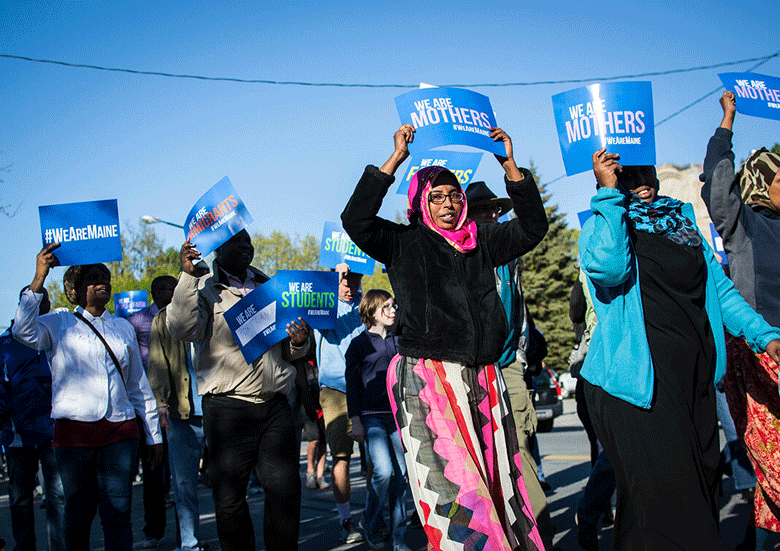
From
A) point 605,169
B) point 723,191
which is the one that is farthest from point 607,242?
point 723,191

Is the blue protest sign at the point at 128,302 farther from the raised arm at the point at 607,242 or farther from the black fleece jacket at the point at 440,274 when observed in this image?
the raised arm at the point at 607,242

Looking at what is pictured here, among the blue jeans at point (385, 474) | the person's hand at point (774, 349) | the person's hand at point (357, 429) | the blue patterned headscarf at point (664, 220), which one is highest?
the blue patterned headscarf at point (664, 220)

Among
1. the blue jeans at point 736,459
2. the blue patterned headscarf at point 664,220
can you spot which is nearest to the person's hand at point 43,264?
the blue patterned headscarf at point 664,220

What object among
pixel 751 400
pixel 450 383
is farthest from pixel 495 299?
pixel 751 400

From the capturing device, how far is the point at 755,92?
5488mm

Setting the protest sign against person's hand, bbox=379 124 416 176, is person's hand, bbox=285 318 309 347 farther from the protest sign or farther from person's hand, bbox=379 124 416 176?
person's hand, bbox=379 124 416 176

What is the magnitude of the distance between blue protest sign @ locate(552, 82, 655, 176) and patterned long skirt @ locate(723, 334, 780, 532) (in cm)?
138

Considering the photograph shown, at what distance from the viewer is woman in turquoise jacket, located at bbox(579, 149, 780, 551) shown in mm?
3268

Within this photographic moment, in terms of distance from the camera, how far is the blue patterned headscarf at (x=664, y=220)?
3.65m

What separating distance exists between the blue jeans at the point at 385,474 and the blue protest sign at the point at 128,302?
224 inches

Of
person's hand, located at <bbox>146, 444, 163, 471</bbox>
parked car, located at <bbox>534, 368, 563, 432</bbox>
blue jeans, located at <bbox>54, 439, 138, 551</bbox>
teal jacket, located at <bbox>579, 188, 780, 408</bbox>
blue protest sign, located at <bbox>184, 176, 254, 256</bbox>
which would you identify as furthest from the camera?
parked car, located at <bbox>534, 368, 563, 432</bbox>

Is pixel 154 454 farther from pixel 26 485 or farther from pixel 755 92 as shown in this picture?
pixel 755 92

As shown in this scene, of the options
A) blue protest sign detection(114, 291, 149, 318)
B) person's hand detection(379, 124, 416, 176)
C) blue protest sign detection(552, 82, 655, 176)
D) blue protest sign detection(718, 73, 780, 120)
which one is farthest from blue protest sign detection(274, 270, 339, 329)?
blue protest sign detection(114, 291, 149, 318)

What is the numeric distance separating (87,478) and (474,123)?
3410mm
